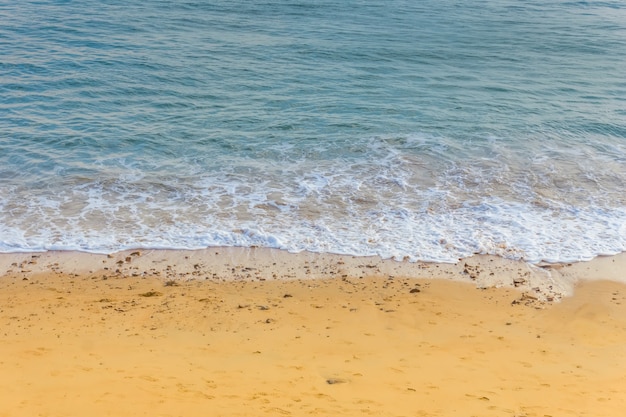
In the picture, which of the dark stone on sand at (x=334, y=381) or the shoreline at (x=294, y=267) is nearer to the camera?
the dark stone on sand at (x=334, y=381)

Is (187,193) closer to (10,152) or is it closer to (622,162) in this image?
(10,152)

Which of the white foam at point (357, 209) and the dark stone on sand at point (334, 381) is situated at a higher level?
the white foam at point (357, 209)

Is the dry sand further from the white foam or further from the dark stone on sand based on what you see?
the white foam

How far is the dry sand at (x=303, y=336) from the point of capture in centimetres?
625

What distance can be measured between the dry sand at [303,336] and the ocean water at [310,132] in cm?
61

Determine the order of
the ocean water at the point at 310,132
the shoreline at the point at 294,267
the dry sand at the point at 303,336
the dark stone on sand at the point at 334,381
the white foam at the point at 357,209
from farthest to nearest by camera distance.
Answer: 1. the ocean water at the point at 310,132
2. the white foam at the point at 357,209
3. the shoreline at the point at 294,267
4. the dark stone on sand at the point at 334,381
5. the dry sand at the point at 303,336

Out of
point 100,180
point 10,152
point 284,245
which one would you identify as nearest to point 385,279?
point 284,245

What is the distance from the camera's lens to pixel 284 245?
10117mm

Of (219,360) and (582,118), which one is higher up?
(582,118)

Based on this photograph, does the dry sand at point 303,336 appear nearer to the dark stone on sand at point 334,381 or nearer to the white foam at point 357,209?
A: the dark stone on sand at point 334,381

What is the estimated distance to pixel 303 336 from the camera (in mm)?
7703

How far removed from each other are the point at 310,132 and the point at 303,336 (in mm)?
7830

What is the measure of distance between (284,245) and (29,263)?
372 centimetres

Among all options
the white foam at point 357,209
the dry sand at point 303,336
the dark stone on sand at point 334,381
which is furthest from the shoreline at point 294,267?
the dark stone on sand at point 334,381
